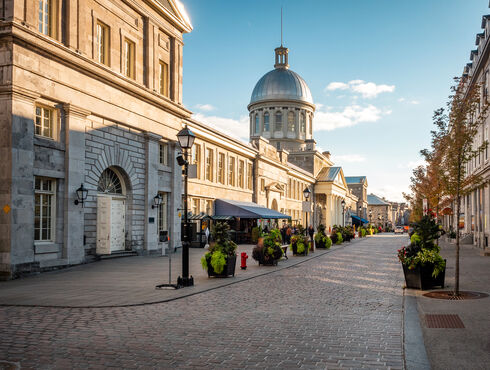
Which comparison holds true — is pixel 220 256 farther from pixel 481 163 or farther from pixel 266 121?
pixel 266 121

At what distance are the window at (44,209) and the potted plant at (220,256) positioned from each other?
19.4ft

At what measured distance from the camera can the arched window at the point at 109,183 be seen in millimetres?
21578

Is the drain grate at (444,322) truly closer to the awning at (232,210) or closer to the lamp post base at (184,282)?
the lamp post base at (184,282)

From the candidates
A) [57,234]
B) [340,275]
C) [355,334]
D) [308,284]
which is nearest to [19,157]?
[57,234]

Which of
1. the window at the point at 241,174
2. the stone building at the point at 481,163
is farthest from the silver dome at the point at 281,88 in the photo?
the stone building at the point at 481,163

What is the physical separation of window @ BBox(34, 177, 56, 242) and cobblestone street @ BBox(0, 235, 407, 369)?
7.47 m

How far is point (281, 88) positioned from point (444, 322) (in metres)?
81.9

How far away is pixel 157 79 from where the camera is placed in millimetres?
25734

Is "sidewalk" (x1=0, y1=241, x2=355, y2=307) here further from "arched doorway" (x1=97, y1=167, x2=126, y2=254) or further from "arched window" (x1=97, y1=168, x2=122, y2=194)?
"arched window" (x1=97, y1=168, x2=122, y2=194)

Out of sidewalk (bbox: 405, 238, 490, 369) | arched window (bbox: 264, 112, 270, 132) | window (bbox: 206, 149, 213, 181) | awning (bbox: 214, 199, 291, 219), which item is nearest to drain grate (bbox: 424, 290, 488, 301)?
sidewalk (bbox: 405, 238, 490, 369)

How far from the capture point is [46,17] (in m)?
18.0

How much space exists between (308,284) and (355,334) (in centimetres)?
641

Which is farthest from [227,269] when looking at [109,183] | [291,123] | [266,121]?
[266,121]

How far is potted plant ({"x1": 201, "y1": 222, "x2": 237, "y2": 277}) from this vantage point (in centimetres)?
1541
